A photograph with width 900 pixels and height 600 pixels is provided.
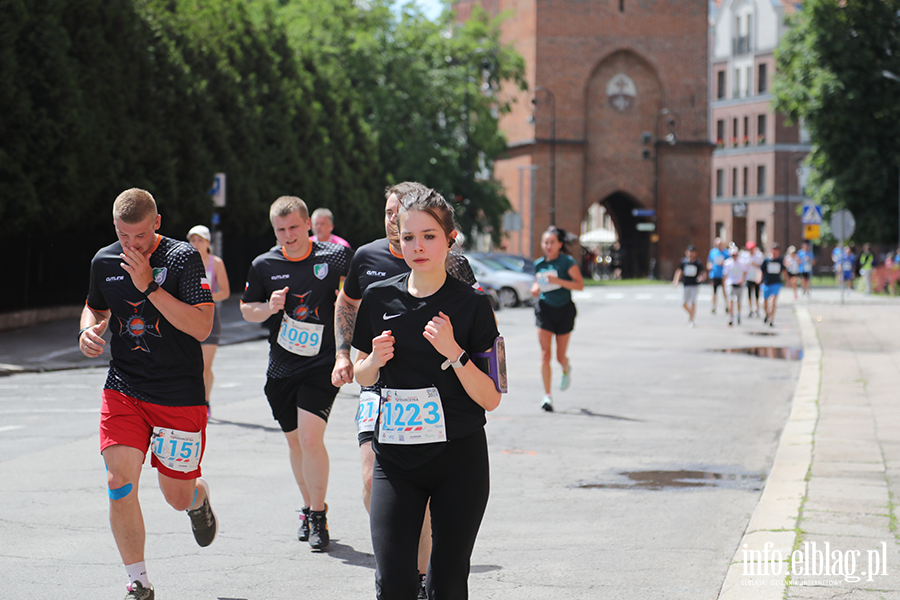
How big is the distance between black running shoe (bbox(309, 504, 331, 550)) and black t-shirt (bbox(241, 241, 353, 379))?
0.79 metres

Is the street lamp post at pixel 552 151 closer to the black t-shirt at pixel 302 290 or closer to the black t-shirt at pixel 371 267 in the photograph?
the black t-shirt at pixel 302 290

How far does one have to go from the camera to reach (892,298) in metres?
40.0

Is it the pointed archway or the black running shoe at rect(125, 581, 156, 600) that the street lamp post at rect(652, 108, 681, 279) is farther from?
the black running shoe at rect(125, 581, 156, 600)

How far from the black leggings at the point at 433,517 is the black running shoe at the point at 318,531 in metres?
2.22

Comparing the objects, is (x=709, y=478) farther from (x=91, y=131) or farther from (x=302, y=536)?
(x=91, y=131)

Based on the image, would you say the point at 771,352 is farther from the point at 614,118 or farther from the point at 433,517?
the point at 614,118

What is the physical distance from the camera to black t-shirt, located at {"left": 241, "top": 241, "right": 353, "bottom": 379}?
6.36m

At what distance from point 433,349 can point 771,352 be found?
54.3 feet

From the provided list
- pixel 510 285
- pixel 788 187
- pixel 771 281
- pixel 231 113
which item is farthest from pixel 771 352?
pixel 788 187

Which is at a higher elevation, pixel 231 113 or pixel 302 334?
pixel 231 113

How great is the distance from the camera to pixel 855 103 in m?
46.2

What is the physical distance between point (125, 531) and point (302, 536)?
62.4 inches

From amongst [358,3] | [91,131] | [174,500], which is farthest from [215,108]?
[174,500]

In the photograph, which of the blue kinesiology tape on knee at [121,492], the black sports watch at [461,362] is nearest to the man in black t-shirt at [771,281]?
the blue kinesiology tape on knee at [121,492]
